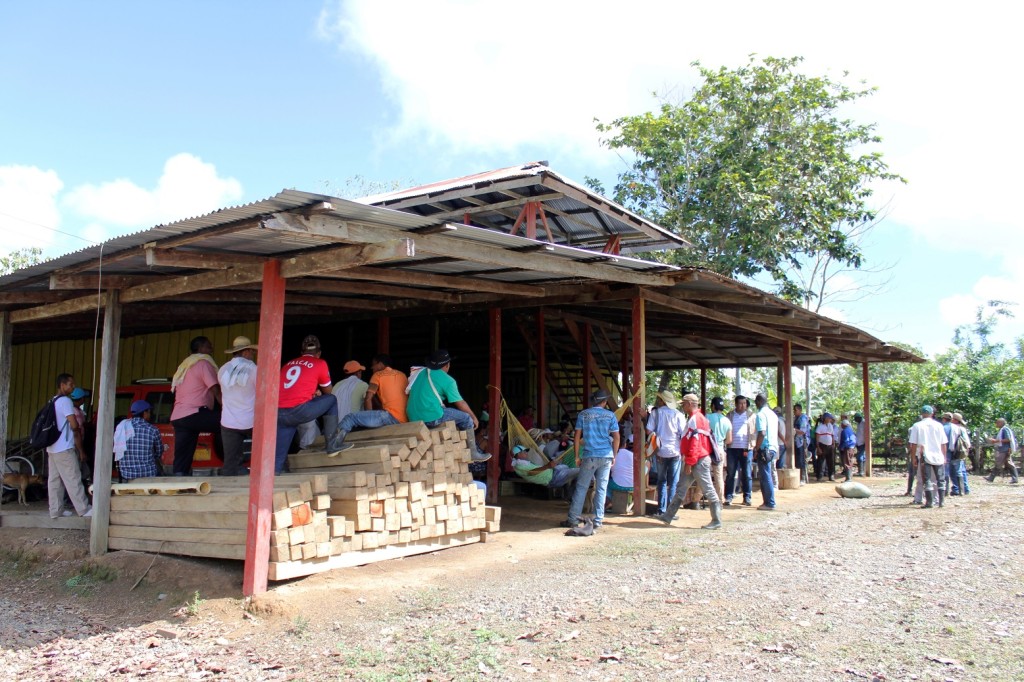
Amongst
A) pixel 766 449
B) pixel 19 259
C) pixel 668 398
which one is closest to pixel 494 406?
pixel 668 398

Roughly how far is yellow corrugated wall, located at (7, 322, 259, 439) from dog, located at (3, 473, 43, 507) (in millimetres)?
3285

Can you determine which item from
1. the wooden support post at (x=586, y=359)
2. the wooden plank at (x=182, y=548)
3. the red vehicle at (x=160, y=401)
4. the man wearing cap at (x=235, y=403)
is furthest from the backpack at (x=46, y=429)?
the wooden support post at (x=586, y=359)

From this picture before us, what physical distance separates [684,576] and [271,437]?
3582 millimetres

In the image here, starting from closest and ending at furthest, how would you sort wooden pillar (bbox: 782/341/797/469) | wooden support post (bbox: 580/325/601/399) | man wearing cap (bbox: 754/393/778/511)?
1. man wearing cap (bbox: 754/393/778/511)
2. wooden support post (bbox: 580/325/601/399)
3. wooden pillar (bbox: 782/341/797/469)

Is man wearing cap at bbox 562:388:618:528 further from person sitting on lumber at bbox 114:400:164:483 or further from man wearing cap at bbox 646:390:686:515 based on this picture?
person sitting on lumber at bbox 114:400:164:483

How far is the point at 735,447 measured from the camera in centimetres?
1189

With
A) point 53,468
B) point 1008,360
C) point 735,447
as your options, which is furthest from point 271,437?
point 1008,360

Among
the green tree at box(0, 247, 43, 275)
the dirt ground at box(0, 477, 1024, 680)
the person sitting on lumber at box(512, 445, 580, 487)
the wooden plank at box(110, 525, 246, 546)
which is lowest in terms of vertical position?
the dirt ground at box(0, 477, 1024, 680)

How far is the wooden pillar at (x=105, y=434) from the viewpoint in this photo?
757 cm

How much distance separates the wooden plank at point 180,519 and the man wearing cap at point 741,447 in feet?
24.0

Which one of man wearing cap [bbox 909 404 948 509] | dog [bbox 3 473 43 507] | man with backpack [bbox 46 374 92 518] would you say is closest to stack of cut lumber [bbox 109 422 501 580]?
man with backpack [bbox 46 374 92 518]

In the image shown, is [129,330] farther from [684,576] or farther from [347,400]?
[684,576]

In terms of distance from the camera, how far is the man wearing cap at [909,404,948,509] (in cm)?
1182

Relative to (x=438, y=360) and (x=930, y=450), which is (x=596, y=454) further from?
(x=930, y=450)
